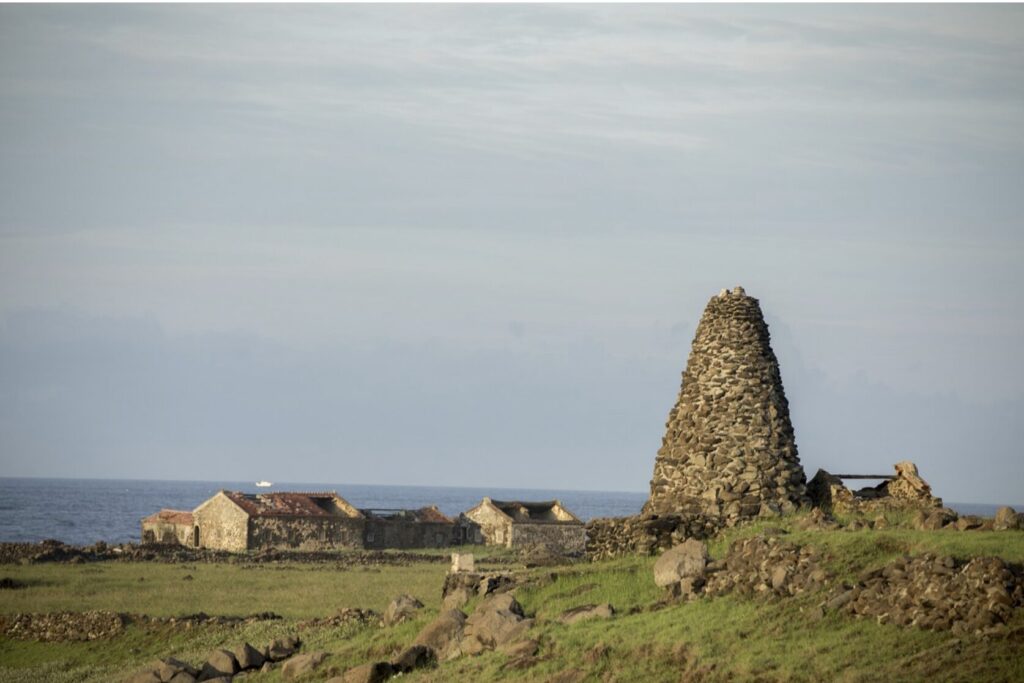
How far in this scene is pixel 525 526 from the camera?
81.1m

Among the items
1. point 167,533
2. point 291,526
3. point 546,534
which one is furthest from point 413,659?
point 167,533

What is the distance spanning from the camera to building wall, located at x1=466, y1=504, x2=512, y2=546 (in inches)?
3221

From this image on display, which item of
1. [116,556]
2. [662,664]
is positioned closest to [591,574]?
[662,664]

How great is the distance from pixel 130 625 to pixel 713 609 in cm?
1834

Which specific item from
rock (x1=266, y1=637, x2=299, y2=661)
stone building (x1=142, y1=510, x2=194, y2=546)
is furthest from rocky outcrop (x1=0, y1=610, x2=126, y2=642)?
stone building (x1=142, y1=510, x2=194, y2=546)

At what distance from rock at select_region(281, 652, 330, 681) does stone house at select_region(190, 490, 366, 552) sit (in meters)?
47.8

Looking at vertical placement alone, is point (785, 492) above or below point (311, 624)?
above

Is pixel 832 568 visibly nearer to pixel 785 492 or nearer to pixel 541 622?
pixel 541 622

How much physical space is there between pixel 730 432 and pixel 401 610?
7328 mm

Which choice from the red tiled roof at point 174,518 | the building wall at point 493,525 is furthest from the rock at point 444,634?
the red tiled roof at point 174,518

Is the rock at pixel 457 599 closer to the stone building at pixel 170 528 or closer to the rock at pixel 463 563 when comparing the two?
the rock at pixel 463 563

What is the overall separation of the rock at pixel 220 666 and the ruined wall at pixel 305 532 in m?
46.4

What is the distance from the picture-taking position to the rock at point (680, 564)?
81.3ft

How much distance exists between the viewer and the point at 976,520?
24.8 m
